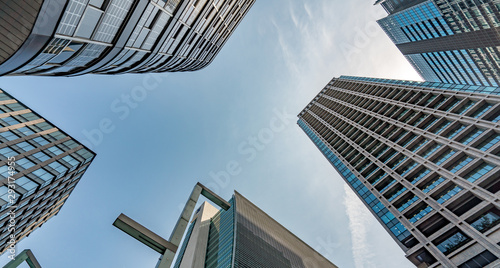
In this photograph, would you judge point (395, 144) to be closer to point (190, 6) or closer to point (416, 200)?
point (416, 200)

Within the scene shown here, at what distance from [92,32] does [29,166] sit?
100 feet

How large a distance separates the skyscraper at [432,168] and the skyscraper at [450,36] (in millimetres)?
30031

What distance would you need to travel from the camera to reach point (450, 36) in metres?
76.5

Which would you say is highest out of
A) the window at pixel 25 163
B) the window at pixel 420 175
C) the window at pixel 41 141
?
the window at pixel 420 175

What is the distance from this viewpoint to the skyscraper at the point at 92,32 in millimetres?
12797

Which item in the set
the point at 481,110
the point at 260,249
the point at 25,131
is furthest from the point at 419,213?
the point at 25,131

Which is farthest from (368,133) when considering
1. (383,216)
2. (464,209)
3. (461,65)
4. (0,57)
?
(0,57)

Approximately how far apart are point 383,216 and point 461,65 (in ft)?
232

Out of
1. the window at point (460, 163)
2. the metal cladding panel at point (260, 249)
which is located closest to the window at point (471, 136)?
the window at point (460, 163)

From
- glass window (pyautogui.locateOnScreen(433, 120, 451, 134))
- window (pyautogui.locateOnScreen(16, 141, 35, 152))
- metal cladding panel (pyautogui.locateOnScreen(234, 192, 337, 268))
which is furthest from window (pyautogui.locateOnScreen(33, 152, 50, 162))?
glass window (pyautogui.locateOnScreen(433, 120, 451, 134))

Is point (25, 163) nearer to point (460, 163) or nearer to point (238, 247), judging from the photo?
point (238, 247)

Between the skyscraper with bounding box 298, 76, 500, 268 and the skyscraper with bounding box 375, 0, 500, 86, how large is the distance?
30031 millimetres

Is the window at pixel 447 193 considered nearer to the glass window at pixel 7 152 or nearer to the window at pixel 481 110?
the window at pixel 481 110

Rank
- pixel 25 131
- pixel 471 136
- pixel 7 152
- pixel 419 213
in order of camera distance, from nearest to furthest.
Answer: pixel 7 152 < pixel 419 213 < pixel 471 136 < pixel 25 131
